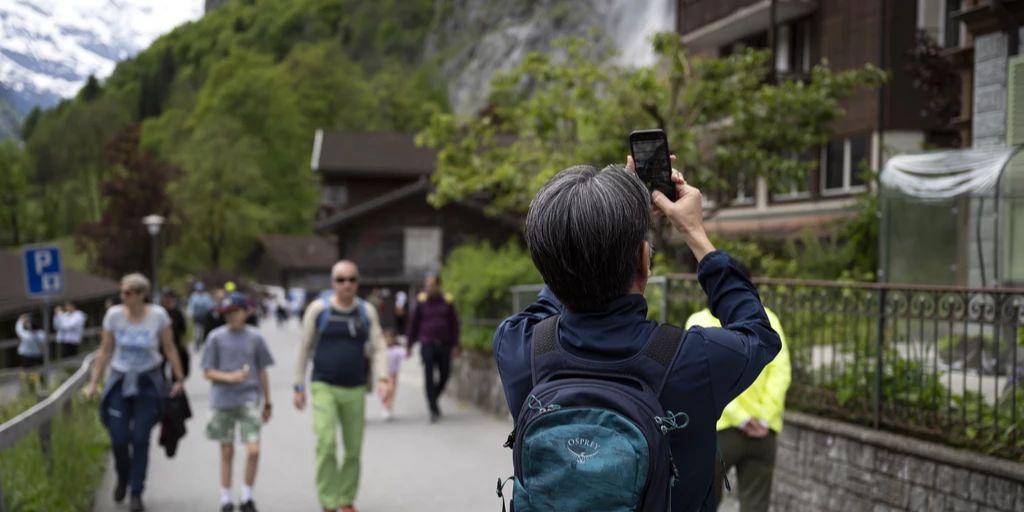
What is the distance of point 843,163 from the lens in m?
27.6

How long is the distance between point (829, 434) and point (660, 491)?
6.18m

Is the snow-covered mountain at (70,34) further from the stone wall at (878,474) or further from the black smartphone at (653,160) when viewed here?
the stone wall at (878,474)

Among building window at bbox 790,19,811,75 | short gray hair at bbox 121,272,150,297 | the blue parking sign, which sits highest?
building window at bbox 790,19,811,75

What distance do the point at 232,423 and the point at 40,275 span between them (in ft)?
25.4

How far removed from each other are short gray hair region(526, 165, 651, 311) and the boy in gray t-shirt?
273 inches

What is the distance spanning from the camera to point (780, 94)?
17297 mm

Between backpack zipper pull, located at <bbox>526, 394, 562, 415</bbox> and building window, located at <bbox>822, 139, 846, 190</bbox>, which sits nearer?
backpack zipper pull, located at <bbox>526, 394, 562, 415</bbox>

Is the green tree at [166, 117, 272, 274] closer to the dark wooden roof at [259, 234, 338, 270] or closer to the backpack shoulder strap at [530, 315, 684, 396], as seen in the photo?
the dark wooden roof at [259, 234, 338, 270]

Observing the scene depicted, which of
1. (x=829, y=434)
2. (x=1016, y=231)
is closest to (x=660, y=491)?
(x=829, y=434)

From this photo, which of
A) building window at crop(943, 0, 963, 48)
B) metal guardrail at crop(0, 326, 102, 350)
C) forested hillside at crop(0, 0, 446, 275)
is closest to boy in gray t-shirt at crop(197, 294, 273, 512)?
building window at crop(943, 0, 963, 48)

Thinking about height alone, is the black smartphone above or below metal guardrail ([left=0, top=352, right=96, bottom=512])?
above

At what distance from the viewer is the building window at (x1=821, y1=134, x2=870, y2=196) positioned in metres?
27.0

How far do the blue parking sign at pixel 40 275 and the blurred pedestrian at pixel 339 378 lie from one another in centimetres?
791

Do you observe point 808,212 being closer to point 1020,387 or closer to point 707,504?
point 1020,387
